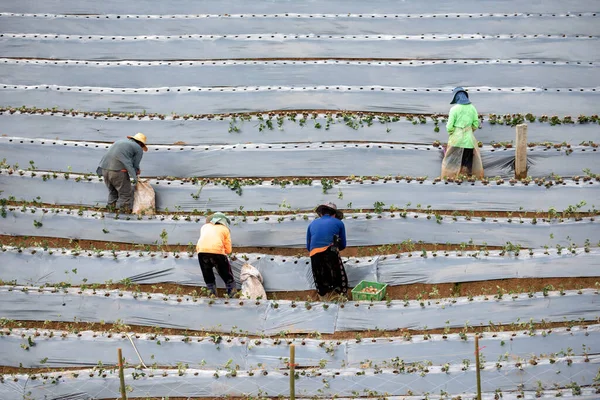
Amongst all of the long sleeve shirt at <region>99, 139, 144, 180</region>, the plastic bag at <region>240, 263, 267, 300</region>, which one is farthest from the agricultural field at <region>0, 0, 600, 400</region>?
the long sleeve shirt at <region>99, 139, 144, 180</region>

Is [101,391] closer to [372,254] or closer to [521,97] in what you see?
[372,254]

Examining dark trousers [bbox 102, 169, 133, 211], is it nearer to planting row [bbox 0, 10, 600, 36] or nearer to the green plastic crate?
the green plastic crate

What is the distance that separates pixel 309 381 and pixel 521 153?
4172mm

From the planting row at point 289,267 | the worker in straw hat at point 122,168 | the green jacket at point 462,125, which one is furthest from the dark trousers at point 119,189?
the green jacket at point 462,125

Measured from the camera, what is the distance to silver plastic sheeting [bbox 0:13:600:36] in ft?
45.8

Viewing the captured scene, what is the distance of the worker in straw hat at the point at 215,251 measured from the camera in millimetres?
9633

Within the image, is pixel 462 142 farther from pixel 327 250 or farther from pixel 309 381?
pixel 309 381

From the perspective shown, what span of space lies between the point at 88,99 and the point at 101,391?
17.7 feet

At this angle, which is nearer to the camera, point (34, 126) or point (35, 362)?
point (35, 362)

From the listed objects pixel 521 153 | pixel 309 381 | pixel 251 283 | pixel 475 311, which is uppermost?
pixel 521 153

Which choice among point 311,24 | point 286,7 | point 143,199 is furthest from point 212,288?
point 286,7

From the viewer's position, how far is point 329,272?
9.75 meters

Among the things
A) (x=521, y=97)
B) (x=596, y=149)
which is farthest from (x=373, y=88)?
(x=596, y=149)

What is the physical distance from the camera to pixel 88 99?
1319 centimetres
